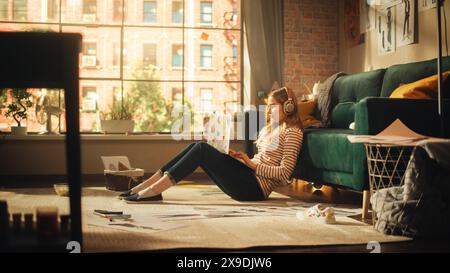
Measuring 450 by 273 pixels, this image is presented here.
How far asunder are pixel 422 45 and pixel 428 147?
7.85 ft

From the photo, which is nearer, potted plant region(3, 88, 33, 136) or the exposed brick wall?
potted plant region(3, 88, 33, 136)

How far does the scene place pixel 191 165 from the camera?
11.6 feet

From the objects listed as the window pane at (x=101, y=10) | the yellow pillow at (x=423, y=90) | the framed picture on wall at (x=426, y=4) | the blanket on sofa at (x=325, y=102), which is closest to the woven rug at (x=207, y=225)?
the yellow pillow at (x=423, y=90)

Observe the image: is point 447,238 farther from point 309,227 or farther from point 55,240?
point 55,240

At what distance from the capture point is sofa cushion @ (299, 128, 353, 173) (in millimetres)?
3377

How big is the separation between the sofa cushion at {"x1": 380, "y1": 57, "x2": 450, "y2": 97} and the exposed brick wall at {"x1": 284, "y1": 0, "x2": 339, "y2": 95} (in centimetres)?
205

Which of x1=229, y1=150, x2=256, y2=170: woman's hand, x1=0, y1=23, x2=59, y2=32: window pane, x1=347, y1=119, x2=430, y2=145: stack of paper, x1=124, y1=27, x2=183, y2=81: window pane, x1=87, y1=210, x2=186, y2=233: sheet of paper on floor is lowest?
x1=87, y1=210, x2=186, y2=233: sheet of paper on floor

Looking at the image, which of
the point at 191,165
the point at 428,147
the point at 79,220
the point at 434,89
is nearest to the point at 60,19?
the point at 191,165

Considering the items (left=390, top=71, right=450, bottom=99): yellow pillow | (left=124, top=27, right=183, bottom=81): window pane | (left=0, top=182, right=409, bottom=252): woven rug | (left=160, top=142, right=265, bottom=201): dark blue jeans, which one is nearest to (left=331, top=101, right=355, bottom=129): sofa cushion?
(left=0, top=182, right=409, bottom=252): woven rug

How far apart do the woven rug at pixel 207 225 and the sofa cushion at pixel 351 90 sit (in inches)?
39.4

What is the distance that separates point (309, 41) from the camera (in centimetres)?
619

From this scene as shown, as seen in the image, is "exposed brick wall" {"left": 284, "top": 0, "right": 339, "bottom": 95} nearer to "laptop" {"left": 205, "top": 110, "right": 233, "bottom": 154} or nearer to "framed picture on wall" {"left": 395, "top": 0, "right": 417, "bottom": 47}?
"framed picture on wall" {"left": 395, "top": 0, "right": 417, "bottom": 47}

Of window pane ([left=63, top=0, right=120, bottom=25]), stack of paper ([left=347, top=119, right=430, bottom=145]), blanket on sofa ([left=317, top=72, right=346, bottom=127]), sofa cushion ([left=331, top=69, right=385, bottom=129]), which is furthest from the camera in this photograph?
window pane ([left=63, top=0, right=120, bottom=25])

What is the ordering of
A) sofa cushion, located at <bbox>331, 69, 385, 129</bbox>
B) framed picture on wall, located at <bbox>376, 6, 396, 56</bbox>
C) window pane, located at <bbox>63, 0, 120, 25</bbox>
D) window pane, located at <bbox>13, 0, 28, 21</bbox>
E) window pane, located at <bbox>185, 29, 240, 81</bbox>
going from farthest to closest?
window pane, located at <bbox>63, 0, 120, 25</bbox> < window pane, located at <bbox>185, 29, 240, 81</bbox> < window pane, located at <bbox>13, 0, 28, 21</bbox> < framed picture on wall, located at <bbox>376, 6, 396, 56</bbox> < sofa cushion, located at <bbox>331, 69, 385, 129</bbox>
